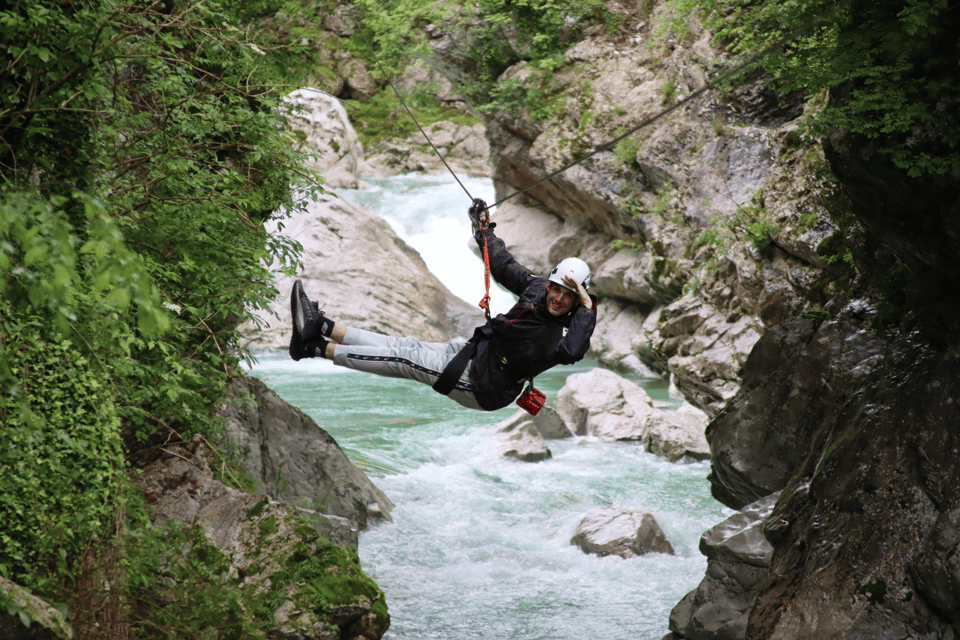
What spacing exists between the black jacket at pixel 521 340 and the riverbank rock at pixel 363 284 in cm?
1224

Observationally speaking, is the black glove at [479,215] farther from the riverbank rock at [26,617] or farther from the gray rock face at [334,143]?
the gray rock face at [334,143]

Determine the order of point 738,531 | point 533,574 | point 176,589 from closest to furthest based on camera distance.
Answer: point 176,589 < point 738,531 < point 533,574

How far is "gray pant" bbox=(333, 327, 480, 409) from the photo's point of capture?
5.51m

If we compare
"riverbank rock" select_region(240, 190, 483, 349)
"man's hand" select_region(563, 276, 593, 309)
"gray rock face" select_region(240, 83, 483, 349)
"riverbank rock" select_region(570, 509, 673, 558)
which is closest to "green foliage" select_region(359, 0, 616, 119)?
"gray rock face" select_region(240, 83, 483, 349)

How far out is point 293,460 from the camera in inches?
303

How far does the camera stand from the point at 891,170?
5273 millimetres

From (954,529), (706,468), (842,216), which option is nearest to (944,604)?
(954,529)

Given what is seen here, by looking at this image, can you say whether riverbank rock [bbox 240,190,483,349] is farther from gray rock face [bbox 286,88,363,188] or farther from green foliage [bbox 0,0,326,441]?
green foliage [bbox 0,0,326,441]

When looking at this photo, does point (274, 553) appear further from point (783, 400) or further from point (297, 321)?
point (783, 400)

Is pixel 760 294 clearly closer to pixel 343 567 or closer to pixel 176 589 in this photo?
pixel 343 567

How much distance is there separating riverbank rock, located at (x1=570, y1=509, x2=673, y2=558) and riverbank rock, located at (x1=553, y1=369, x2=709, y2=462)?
117 inches

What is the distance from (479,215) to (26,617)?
3584 millimetres

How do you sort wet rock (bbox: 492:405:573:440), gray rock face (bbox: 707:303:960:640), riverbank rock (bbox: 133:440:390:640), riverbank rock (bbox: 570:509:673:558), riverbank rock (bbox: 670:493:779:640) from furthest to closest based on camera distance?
1. wet rock (bbox: 492:405:573:440)
2. riverbank rock (bbox: 570:509:673:558)
3. riverbank rock (bbox: 670:493:779:640)
4. riverbank rock (bbox: 133:440:390:640)
5. gray rock face (bbox: 707:303:960:640)

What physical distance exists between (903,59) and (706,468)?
7.13 metres
